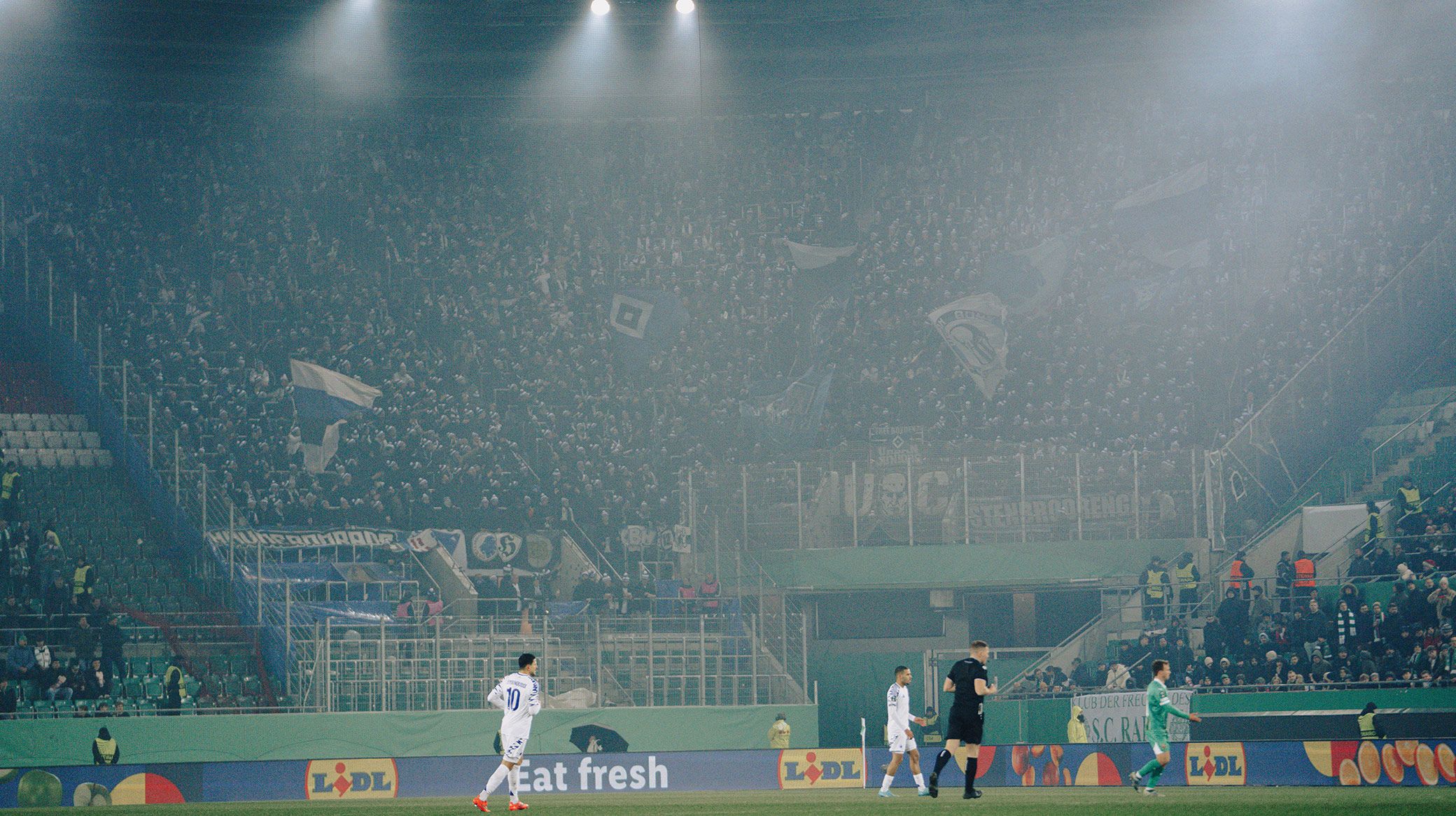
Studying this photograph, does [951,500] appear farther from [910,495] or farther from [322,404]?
[322,404]

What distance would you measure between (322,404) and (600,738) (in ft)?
43.0

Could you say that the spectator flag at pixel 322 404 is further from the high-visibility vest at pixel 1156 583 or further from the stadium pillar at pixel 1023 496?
the high-visibility vest at pixel 1156 583

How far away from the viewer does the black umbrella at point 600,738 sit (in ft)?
110

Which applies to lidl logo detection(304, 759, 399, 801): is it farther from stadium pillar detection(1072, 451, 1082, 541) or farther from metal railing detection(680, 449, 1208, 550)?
stadium pillar detection(1072, 451, 1082, 541)

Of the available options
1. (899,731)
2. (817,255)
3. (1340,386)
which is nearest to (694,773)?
(899,731)

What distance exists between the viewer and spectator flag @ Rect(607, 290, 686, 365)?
43625mm

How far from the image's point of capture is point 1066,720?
33.1 metres

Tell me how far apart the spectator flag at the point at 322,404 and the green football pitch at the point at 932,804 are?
1495 centimetres

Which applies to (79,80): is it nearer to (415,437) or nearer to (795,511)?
(415,437)

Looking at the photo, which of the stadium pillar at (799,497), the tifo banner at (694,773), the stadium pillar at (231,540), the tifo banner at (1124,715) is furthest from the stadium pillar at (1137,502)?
the stadium pillar at (231,540)

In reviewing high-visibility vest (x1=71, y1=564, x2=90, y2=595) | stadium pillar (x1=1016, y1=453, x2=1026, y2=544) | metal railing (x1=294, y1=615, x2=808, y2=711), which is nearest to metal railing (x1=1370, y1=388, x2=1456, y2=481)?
stadium pillar (x1=1016, y1=453, x2=1026, y2=544)

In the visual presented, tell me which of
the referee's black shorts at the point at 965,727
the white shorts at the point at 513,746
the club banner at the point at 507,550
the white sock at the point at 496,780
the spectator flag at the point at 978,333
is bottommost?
the white sock at the point at 496,780

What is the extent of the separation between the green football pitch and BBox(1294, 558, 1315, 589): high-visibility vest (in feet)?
34.9

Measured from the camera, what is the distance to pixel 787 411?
41.8 metres
